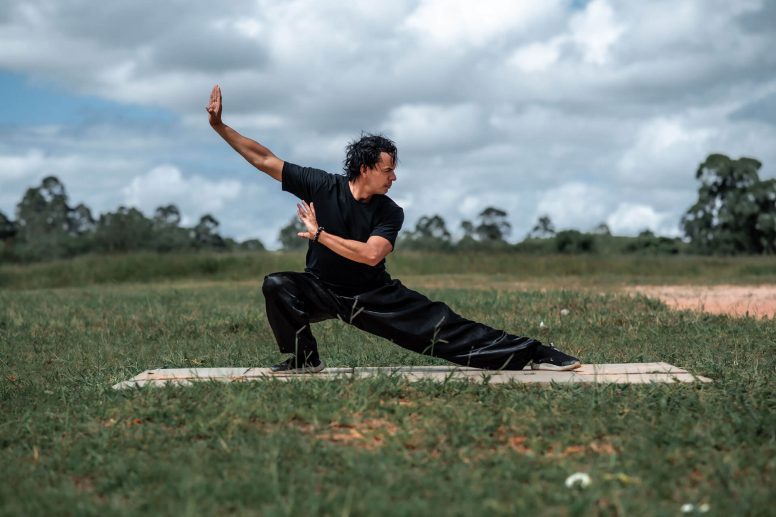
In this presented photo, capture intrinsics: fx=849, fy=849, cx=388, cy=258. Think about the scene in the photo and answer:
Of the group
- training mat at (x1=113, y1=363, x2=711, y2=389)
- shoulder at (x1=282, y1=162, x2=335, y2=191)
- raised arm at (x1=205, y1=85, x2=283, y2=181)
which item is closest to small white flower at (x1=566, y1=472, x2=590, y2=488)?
training mat at (x1=113, y1=363, x2=711, y2=389)

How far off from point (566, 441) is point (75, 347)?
6613mm

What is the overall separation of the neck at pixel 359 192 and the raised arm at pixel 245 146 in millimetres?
548

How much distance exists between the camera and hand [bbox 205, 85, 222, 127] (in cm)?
600

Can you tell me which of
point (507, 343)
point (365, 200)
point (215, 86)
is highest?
point (215, 86)

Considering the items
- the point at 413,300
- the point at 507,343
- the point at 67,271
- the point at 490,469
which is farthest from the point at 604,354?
the point at 67,271

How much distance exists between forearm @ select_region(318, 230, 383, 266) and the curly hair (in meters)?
0.59

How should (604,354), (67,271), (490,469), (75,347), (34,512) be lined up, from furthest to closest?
(67,271) → (75,347) → (604,354) → (490,469) → (34,512)

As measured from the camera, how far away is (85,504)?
12.8ft

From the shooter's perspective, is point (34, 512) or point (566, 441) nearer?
point (34, 512)

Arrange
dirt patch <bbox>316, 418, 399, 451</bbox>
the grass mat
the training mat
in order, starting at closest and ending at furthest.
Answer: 1. the grass mat
2. dirt patch <bbox>316, 418, 399, 451</bbox>
3. the training mat

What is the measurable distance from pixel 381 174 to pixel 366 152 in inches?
7.3

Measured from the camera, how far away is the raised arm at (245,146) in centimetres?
602

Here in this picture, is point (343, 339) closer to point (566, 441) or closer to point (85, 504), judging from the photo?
point (566, 441)

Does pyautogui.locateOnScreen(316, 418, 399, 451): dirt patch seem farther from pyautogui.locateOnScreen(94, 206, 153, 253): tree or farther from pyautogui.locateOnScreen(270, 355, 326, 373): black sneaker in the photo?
pyautogui.locateOnScreen(94, 206, 153, 253): tree
